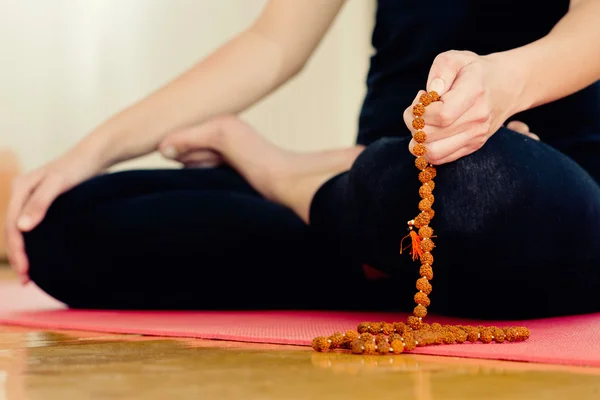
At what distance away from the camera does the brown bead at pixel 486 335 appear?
0.77 meters

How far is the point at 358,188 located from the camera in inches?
35.1

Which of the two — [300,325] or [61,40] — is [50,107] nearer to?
[61,40]

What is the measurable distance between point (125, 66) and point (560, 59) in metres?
2.67

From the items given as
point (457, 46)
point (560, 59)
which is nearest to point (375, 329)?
point (560, 59)

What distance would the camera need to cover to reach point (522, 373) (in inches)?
24.6

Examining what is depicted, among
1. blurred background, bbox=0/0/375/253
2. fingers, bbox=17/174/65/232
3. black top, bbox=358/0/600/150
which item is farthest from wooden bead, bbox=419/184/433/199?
blurred background, bbox=0/0/375/253

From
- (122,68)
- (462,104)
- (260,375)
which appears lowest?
(260,375)

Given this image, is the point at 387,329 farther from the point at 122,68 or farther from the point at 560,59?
the point at 122,68

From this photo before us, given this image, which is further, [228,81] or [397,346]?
[228,81]

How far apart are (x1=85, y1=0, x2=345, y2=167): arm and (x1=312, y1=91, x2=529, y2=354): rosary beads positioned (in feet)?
1.97

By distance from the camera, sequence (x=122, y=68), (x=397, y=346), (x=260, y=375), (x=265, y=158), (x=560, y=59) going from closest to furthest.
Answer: (x=260, y=375), (x=397, y=346), (x=560, y=59), (x=265, y=158), (x=122, y=68)

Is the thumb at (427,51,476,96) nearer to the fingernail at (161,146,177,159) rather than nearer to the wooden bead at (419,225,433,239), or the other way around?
the wooden bead at (419,225,433,239)

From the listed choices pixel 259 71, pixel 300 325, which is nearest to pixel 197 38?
pixel 259 71

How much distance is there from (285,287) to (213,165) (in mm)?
285
